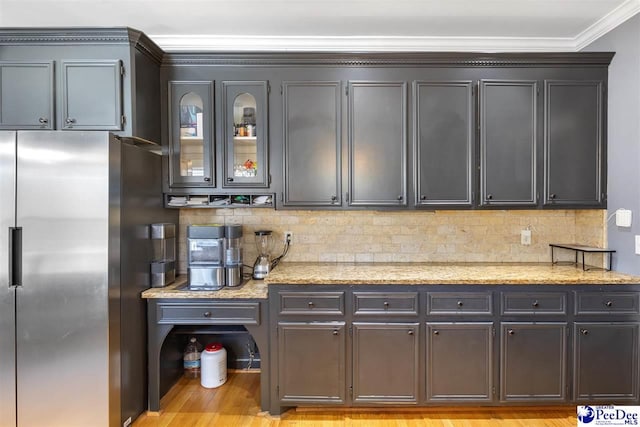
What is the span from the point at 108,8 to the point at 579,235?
13.6ft

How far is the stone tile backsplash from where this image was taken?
2.93 metres

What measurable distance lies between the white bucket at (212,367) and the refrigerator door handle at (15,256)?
1.34 m

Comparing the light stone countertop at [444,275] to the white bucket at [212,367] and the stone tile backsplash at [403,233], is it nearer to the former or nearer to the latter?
the stone tile backsplash at [403,233]

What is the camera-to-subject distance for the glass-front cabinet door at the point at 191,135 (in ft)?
8.53

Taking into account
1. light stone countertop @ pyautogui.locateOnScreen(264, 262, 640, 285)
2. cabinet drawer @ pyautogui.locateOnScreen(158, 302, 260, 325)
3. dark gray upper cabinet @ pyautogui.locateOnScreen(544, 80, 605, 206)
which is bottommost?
cabinet drawer @ pyautogui.locateOnScreen(158, 302, 260, 325)

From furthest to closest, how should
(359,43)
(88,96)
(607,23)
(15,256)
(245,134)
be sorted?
(359,43) < (245,134) < (607,23) < (88,96) < (15,256)

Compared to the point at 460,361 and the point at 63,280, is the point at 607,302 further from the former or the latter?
the point at 63,280

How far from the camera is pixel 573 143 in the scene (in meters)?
2.59

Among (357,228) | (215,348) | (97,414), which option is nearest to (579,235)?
(357,228)

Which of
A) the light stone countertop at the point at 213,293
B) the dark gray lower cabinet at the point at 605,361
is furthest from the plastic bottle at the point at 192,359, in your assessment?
the dark gray lower cabinet at the point at 605,361

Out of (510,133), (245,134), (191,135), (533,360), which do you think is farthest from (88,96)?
(533,360)

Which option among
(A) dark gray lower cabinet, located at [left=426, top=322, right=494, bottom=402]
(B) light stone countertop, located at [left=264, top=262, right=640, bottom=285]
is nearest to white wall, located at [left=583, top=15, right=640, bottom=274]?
(B) light stone countertop, located at [left=264, top=262, right=640, bottom=285]

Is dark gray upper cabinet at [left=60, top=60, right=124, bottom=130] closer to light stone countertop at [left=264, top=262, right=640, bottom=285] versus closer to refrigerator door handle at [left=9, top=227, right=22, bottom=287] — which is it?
refrigerator door handle at [left=9, top=227, right=22, bottom=287]

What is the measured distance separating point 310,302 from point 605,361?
6.72 feet
